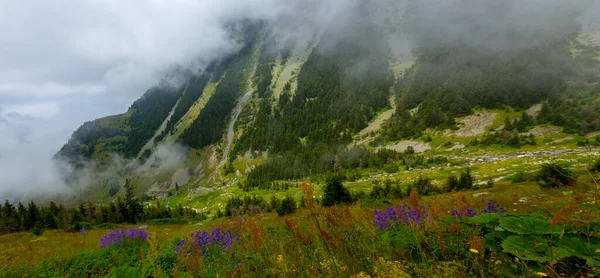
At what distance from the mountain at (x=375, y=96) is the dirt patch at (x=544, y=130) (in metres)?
1.68

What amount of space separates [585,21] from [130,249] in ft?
559

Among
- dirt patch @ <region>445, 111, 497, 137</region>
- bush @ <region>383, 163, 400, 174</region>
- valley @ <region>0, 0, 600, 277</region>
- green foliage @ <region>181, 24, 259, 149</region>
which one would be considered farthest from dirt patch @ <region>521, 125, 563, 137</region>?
green foliage @ <region>181, 24, 259, 149</region>

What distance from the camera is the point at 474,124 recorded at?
234ft

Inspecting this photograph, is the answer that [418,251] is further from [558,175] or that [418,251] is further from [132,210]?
[132,210]

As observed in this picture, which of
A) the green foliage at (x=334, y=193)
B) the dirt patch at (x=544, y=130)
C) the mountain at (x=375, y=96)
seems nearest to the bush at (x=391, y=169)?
the mountain at (x=375, y=96)

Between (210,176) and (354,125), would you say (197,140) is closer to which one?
(210,176)

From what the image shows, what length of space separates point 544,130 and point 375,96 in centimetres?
6146

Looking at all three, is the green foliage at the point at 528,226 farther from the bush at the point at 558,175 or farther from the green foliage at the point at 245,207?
the green foliage at the point at 245,207

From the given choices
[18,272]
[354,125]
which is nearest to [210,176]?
[354,125]

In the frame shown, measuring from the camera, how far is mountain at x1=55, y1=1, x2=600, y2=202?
73875 millimetres

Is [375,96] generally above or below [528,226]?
above

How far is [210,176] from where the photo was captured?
120188mm

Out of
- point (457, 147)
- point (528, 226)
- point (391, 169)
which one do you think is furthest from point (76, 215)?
point (457, 147)

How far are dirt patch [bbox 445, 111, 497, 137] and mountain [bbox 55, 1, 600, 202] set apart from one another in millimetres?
830
